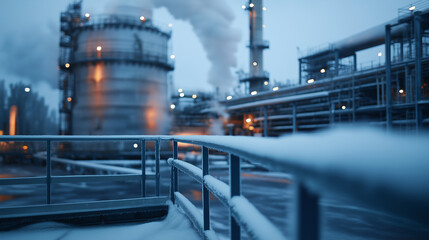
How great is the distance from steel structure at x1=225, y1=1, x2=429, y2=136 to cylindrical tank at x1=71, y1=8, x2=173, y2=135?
6.44m

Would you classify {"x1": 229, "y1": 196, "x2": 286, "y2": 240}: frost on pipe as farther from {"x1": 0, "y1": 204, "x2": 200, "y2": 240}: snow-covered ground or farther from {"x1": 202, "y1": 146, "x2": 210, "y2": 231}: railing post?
{"x1": 0, "y1": 204, "x2": 200, "y2": 240}: snow-covered ground

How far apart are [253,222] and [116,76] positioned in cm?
2342

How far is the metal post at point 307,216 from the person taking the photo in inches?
29.7

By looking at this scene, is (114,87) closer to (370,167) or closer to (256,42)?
(256,42)

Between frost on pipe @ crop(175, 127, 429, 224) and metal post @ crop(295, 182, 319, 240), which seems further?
metal post @ crop(295, 182, 319, 240)

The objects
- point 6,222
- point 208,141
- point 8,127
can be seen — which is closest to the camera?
point 208,141

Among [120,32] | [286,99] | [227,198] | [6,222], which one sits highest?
[120,32]

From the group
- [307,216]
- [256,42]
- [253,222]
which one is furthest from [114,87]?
[307,216]

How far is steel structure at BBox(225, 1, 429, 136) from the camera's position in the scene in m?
14.1

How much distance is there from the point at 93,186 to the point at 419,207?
28.0 ft

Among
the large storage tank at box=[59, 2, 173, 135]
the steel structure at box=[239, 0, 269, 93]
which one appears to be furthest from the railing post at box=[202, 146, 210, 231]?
the steel structure at box=[239, 0, 269, 93]

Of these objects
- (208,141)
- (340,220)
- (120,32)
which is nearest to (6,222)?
(208,141)

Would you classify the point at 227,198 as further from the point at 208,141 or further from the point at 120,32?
the point at 120,32

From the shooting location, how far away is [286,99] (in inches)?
695
